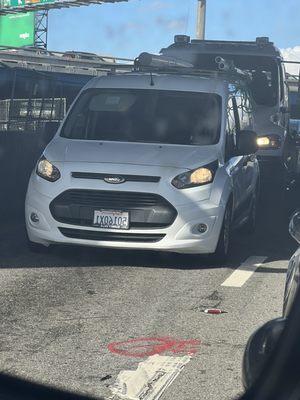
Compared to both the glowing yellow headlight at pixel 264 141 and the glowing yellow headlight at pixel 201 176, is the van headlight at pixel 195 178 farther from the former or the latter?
the glowing yellow headlight at pixel 264 141

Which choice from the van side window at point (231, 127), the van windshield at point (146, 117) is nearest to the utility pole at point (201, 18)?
the van side window at point (231, 127)

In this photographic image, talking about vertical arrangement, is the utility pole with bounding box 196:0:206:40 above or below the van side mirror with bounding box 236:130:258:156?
above

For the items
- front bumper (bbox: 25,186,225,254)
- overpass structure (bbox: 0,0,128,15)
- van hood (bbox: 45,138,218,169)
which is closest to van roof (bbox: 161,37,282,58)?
van hood (bbox: 45,138,218,169)

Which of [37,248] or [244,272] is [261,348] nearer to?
[244,272]

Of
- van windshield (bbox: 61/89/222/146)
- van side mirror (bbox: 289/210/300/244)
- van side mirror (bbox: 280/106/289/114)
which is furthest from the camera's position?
van side mirror (bbox: 280/106/289/114)

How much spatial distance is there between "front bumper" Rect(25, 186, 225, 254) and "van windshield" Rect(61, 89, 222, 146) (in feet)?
3.48

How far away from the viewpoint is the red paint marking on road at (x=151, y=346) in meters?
5.65

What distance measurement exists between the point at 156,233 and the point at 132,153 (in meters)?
0.94

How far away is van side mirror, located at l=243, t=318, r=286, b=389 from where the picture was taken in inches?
118

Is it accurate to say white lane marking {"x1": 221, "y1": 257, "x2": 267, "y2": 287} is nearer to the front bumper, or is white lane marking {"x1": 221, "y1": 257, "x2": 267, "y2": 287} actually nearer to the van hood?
the front bumper

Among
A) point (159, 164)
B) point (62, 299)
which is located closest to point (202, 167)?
point (159, 164)

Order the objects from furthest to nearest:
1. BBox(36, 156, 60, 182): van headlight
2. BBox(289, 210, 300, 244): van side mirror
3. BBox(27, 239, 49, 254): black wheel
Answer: BBox(27, 239, 49, 254): black wheel
BBox(36, 156, 60, 182): van headlight
BBox(289, 210, 300, 244): van side mirror

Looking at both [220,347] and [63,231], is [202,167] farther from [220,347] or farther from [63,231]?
[220,347]

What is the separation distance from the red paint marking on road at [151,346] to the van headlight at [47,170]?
2.97 m
